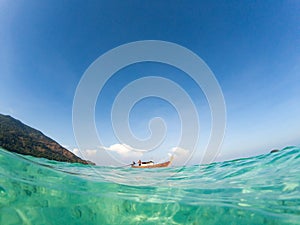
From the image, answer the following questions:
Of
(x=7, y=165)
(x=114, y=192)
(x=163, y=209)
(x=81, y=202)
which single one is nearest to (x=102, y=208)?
(x=81, y=202)

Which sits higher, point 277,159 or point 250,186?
point 277,159

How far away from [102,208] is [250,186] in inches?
176

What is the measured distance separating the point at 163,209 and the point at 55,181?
9.80 ft

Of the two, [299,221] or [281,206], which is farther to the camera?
[281,206]

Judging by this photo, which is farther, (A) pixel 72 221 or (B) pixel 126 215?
Result: (B) pixel 126 215

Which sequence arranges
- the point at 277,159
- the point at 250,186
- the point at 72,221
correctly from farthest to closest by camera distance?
the point at 277,159 → the point at 250,186 → the point at 72,221

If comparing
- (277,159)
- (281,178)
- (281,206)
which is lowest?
(281,206)

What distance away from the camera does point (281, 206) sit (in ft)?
16.4

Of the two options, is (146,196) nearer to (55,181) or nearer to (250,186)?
(55,181)

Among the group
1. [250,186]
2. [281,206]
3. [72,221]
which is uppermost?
[250,186]

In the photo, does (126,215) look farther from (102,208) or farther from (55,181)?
(55,181)

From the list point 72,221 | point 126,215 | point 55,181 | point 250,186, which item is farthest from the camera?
point 250,186

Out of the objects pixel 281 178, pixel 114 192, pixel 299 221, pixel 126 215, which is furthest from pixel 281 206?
pixel 114 192

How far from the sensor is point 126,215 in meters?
4.59
